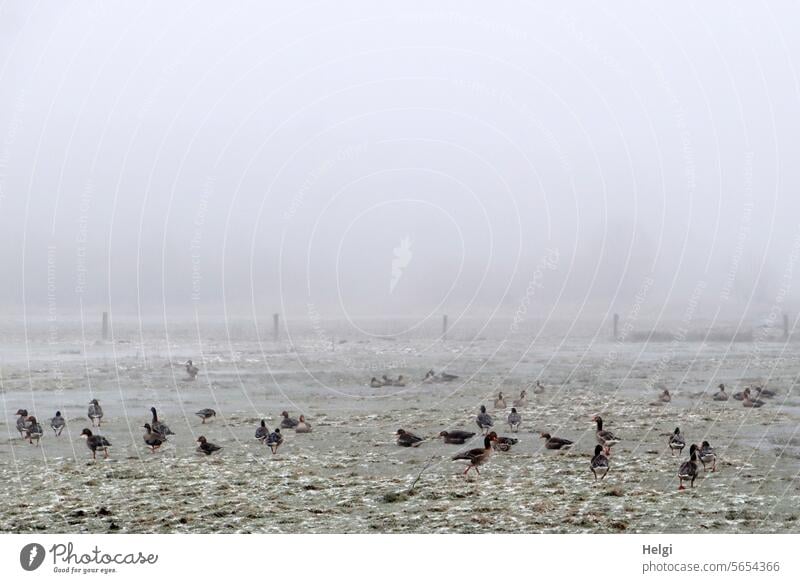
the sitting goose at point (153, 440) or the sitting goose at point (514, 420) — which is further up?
the sitting goose at point (514, 420)

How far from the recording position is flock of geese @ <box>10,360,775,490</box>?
18641 mm

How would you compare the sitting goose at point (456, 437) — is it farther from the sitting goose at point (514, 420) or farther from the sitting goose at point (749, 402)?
the sitting goose at point (749, 402)

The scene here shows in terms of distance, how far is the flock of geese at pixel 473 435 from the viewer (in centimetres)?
1864

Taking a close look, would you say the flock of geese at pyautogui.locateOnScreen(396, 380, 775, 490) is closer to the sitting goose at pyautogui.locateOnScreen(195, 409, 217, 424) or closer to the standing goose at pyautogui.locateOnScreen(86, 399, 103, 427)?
the sitting goose at pyautogui.locateOnScreen(195, 409, 217, 424)

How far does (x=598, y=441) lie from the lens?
21.6m

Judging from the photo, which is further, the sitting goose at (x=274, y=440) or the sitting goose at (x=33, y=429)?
the sitting goose at (x=33, y=429)

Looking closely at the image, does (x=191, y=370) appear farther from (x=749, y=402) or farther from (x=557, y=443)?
(x=749, y=402)

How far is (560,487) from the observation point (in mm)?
18188

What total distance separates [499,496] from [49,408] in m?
15.7

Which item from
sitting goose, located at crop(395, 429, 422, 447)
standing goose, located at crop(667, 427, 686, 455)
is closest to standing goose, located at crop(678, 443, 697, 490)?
standing goose, located at crop(667, 427, 686, 455)

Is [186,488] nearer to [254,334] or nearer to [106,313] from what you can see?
[106,313]

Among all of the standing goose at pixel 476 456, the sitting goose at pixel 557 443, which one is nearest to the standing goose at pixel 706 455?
the sitting goose at pixel 557 443

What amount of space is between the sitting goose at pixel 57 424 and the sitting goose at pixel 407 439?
994 cm

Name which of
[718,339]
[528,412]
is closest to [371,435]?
[528,412]
